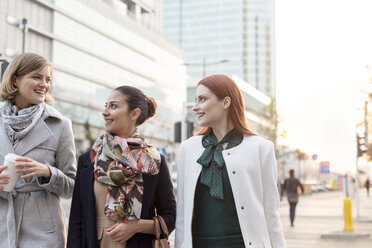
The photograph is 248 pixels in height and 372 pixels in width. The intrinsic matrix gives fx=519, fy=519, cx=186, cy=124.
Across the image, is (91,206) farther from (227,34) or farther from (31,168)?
(227,34)

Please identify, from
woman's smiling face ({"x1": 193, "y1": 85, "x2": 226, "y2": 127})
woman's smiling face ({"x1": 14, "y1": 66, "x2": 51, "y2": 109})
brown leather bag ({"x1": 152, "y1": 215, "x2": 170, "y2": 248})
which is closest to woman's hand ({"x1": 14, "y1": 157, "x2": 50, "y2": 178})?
woman's smiling face ({"x1": 14, "y1": 66, "x2": 51, "y2": 109})

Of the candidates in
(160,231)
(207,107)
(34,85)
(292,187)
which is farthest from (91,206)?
(292,187)

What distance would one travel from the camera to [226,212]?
3.32 metres

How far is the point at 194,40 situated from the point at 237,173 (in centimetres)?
14474

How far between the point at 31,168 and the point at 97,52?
6278 centimetres

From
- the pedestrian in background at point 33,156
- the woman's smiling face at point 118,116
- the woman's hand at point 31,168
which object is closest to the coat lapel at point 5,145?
the pedestrian in background at point 33,156

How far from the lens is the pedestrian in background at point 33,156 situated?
3.20 m

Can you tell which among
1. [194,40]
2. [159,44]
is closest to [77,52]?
[159,44]

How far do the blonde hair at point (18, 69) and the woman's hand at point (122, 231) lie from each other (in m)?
1.10

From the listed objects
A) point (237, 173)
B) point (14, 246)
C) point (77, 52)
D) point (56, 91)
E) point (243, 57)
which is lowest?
point (14, 246)

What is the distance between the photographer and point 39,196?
10.7 ft

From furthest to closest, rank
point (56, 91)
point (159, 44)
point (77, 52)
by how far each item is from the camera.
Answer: point (159, 44) < point (77, 52) < point (56, 91)

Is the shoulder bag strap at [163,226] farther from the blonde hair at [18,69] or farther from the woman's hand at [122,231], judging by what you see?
the blonde hair at [18,69]

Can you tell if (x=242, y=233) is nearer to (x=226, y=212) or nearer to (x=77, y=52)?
(x=226, y=212)
